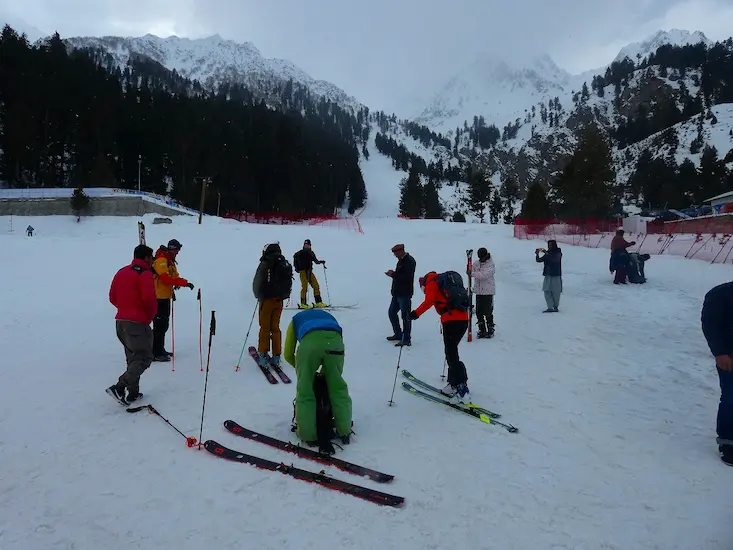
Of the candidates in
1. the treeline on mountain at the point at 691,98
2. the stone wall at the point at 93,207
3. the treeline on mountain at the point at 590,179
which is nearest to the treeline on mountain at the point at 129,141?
the stone wall at the point at 93,207

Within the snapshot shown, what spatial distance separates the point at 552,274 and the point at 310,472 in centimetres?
945

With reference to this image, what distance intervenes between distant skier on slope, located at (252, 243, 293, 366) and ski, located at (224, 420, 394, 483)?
2.37 metres

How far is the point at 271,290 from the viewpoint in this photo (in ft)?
24.0

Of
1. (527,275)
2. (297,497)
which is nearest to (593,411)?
(297,497)

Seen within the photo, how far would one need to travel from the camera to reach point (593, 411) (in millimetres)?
5910

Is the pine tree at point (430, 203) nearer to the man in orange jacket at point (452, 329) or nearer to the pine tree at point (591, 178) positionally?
the pine tree at point (591, 178)

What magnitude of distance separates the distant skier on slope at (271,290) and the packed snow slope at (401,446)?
50 centimetres

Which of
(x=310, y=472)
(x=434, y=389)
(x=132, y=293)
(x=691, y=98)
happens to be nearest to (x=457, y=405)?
(x=434, y=389)

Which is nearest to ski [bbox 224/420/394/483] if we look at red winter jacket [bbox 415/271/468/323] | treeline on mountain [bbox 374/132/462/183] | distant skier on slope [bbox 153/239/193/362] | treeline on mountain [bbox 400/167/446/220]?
red winter jacket [bbox 415/271/468/323]

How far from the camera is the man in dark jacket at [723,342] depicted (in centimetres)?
436

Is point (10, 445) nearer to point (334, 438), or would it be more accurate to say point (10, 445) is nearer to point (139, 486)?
point (139, 486)

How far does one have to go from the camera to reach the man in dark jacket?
171 inches

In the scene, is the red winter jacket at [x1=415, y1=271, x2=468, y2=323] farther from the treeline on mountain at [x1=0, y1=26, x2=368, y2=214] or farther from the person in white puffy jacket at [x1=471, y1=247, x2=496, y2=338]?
the treeline on mountain at [x1=0, y1=26, x2=368, y2=214]

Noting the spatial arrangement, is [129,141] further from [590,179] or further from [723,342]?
[723,342]
